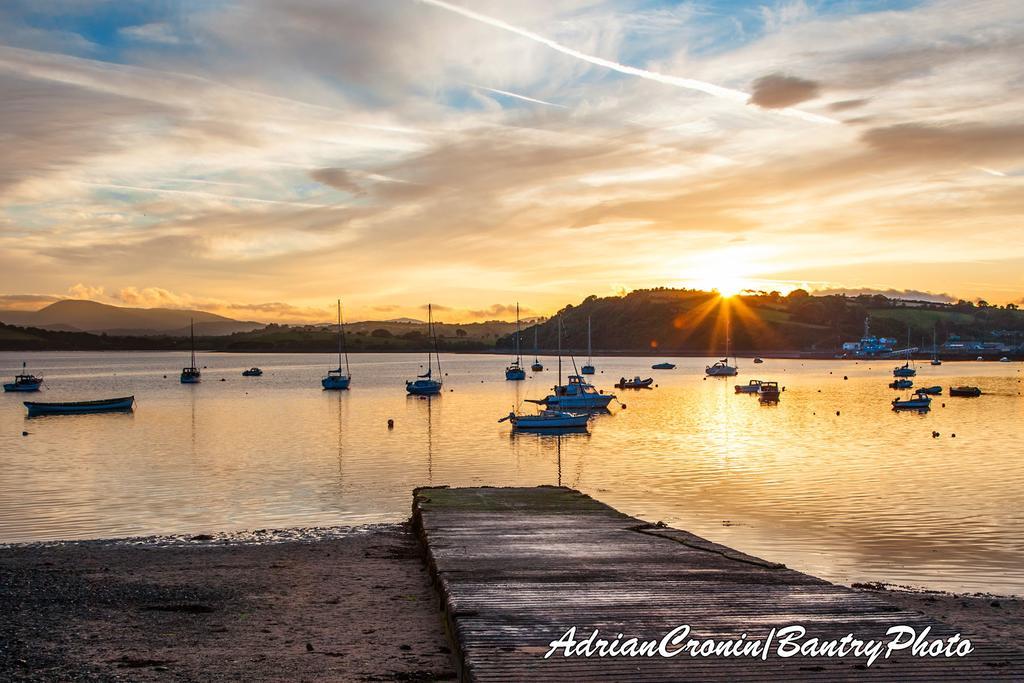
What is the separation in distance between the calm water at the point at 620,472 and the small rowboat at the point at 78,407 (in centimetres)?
335

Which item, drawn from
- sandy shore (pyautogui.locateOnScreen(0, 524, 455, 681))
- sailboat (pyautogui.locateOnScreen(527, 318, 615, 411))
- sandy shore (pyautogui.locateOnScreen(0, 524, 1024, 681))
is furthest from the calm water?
sandy shore (pyautogui.locateOnScreen(0, 524, 455, 681))

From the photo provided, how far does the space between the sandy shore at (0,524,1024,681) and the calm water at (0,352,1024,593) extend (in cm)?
544

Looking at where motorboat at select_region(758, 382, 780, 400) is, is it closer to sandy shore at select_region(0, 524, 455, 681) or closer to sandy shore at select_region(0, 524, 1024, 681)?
sandy shore at select_region(0, 524, 1024, 681)

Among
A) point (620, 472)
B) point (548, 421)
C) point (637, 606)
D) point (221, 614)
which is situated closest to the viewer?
point (637, 606)

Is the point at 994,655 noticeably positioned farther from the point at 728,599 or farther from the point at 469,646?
the point at 469,646

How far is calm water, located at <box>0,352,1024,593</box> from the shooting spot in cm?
2859

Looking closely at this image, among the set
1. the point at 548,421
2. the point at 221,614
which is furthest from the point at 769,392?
the point at 221,614

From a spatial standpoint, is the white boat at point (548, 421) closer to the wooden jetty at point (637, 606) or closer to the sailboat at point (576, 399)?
the sailboat at point (576, 399)

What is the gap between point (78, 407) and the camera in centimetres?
8762

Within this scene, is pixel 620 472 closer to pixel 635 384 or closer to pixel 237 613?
pixel 237 613

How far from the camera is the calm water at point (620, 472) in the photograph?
2859 centimetres

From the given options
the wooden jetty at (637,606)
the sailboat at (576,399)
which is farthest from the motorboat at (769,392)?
the wooden jetty at (637,606)

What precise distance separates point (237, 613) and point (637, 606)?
8.33m

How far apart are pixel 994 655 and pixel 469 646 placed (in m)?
6.69
